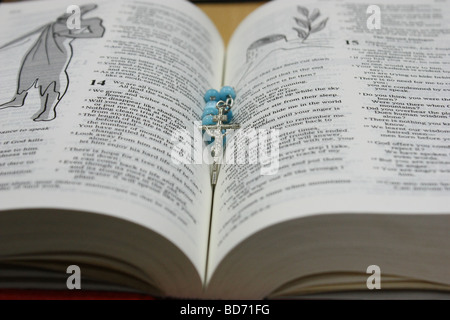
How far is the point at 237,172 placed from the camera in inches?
21.5

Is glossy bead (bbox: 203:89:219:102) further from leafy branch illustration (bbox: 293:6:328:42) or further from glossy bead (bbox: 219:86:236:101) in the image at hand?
leafy branch illustration (bbox: 293:6:328:42)

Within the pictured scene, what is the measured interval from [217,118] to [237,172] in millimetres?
101

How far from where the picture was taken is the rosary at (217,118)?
592 millimetres

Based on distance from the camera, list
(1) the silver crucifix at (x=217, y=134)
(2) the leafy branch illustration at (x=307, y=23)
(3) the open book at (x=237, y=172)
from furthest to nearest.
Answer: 1. (2) the leafy branch illustration at (x=307, y=23)
2. (1) the silver crucifix at (x=217, y=134)
3. (3) the open book at (x=237, y=172)

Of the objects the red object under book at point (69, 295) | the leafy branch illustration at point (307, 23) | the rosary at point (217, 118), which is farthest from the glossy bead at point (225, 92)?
the red object under book at point (69, 295)

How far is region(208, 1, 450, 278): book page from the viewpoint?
47 centimetres

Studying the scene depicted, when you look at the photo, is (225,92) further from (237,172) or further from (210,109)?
(237,172)

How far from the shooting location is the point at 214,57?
0.76 m

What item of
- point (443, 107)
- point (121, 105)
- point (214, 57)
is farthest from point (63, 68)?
point (443, 107)

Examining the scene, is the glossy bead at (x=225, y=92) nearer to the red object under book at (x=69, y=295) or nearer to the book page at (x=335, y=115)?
the book page at (x=335, y=115)

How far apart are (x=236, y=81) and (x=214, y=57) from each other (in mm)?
91

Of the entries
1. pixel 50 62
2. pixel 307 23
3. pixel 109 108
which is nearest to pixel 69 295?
pixel 109 108

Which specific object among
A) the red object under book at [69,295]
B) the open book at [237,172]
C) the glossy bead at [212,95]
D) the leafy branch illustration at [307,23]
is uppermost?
the leafy branch illustration at [307,23]

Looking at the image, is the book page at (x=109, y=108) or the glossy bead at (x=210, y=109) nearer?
the book page at (x=109, y=108)
